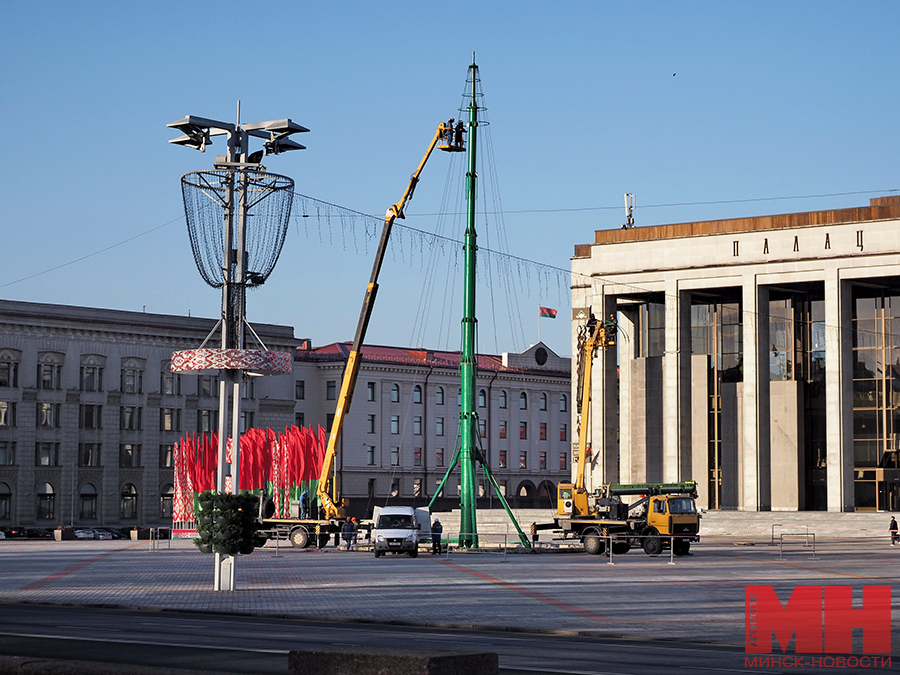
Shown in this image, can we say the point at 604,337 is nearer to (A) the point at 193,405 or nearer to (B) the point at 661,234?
(B) the point at 661,234

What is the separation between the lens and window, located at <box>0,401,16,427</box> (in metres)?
104

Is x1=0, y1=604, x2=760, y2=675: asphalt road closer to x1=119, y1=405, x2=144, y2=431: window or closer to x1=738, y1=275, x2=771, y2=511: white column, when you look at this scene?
x1=738, y1=275, x2=771, y2=511: white column

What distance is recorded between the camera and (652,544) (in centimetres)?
5347

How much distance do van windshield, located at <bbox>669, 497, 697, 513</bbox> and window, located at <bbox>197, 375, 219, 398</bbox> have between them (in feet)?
228

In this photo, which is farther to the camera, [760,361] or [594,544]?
[760,361]

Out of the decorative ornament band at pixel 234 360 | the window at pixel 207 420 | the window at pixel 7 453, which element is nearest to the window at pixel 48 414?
the window at pixel 7 453

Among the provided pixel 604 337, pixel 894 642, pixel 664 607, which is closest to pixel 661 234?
pixel 604 337

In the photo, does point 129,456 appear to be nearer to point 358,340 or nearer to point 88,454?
point 88,454

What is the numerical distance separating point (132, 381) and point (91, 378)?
3.80m

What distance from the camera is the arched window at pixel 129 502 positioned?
10944 cm

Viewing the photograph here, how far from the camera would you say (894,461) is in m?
80.4
